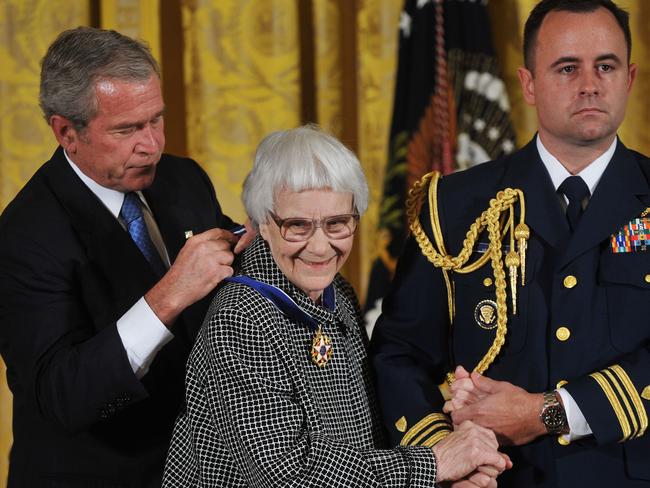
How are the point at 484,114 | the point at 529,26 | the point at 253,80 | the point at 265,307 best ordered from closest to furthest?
the point at 265,307
the point at 529,26
the point at 484,114
the point at 253,80

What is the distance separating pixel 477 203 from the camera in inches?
89.9

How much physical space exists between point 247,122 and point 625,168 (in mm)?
2095

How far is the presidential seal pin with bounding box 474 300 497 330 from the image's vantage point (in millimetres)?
2160

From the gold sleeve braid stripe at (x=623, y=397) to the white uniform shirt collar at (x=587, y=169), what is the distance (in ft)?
1.24

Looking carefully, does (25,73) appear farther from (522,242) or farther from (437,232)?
(522,242)

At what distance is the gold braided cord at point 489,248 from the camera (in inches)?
84.4

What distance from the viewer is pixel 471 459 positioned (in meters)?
1.97

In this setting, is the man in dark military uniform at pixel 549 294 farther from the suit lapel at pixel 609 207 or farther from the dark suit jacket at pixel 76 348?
the dark suit jacket at pixel 76 348

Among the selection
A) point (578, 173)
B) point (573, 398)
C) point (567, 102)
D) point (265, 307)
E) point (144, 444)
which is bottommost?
point (144, 444)

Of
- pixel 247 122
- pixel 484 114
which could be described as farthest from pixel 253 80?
pixel 484 114

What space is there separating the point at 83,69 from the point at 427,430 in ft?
3.43

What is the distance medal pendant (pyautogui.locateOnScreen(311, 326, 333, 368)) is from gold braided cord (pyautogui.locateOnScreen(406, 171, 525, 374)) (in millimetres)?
322

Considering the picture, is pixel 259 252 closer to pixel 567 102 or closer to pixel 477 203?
pixel 477 203

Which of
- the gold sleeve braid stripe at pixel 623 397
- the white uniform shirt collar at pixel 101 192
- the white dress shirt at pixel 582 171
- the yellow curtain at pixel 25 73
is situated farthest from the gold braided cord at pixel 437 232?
the yellow curtain at pixel 25 73
